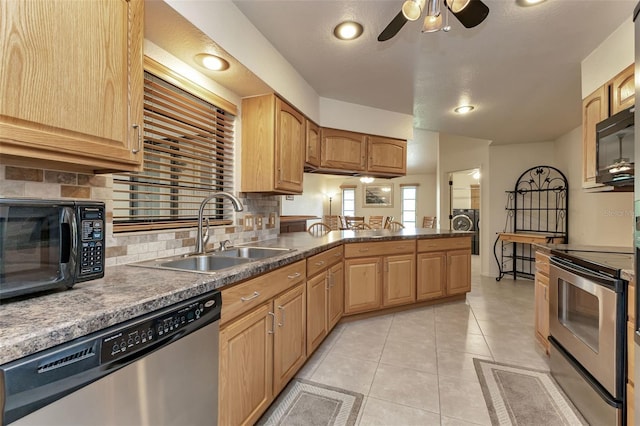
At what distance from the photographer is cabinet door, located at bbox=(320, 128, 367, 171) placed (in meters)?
3.23

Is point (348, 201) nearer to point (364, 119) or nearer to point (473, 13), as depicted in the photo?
point (364, 119)

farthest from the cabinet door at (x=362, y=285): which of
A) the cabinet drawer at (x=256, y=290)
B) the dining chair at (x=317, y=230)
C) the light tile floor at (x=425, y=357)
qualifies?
the cabinet drawer at (x=256, y=290)

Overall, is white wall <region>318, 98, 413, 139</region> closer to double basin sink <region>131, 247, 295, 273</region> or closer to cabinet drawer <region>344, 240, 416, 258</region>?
cabinet drawer <region>344, 240, 416, 258</region>

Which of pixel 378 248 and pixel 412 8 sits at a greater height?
pixel 412 8

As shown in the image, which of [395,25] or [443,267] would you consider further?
[443,267]

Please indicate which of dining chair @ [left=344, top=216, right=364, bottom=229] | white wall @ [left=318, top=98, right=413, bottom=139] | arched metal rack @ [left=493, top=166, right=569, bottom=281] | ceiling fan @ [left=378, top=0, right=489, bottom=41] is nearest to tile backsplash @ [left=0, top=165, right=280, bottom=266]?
white wall @ [left=318, top=98, right=413, bottom=139]

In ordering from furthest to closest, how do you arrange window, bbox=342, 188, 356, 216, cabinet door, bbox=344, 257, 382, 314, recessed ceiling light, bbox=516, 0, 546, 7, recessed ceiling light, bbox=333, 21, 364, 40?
window, bbox=342, 188, 356, 216
cabinet door, bbox=344, 257, 382, 314
recessed ceiling light, bbox=333, 21, 364, 40
recessed ceiling light, bbox=516, 0, 546, 7

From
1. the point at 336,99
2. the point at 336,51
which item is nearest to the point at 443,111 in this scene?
the point at 336,99

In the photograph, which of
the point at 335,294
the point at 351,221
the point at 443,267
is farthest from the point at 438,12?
the point at 351,221

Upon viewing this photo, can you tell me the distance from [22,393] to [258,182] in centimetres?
182

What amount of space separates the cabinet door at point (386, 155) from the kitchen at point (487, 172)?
120mm

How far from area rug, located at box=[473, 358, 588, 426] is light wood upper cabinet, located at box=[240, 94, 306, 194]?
201 centimetres

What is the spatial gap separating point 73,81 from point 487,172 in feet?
17.9

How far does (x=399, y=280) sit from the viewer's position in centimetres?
319
